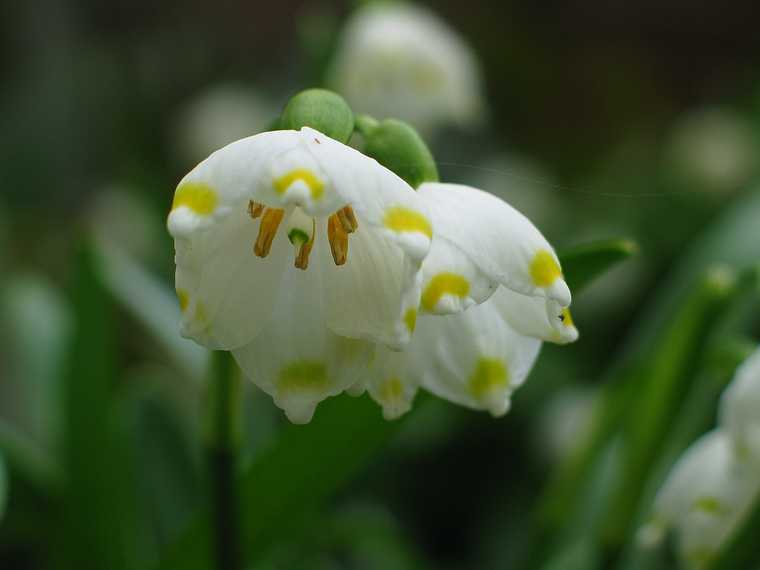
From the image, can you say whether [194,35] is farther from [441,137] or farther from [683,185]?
[683,185]

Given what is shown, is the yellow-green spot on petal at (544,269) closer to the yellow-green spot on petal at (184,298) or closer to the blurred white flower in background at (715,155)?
the yellow-green spot on petal at (184,298)

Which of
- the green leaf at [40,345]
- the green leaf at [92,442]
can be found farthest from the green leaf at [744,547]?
the green leaf at [40,345]

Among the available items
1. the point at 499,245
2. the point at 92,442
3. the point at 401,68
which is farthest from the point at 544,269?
the point at 401,68

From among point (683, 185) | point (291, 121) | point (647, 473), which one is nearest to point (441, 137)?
point (683, 185)

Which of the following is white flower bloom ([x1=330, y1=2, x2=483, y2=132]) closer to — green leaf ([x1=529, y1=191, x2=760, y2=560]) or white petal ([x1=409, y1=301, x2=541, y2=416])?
green leaf ([x1=529, y1=191, x2=760, y2=560])

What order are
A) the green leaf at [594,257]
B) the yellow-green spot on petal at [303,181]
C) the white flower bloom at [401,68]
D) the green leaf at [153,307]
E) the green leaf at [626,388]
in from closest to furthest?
the yellow-green spot on petal at [303,181], the green leaf at [594,257], the green leaf at [626,388], the green leaf at [153,307], the white flower bloom at [401,68]

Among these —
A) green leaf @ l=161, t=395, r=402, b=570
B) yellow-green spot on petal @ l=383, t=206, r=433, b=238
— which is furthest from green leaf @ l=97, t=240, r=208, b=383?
yellow-green spot on petal @ l=383, t=206, r=433, b=238
